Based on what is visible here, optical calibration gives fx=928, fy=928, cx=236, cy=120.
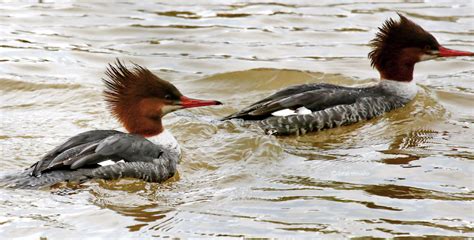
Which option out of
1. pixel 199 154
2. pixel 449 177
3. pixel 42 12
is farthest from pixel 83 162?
pixel 42 12

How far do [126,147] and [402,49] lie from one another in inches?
154

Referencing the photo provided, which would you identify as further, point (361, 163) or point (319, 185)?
point (361, 163)

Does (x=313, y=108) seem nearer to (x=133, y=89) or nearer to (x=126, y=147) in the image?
(x=133, y=89)

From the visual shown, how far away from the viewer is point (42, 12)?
1464 cm

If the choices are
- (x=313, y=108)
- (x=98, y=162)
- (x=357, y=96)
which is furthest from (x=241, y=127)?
(x=98, y=162)

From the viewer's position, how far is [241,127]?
9.73 m

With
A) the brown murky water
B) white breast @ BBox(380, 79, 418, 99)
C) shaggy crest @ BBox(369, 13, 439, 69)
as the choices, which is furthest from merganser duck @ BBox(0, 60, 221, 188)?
white breast @ BBox(380, 79, 418, 99)

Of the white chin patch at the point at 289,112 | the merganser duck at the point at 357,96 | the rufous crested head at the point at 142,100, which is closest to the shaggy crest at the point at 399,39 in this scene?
the merganser duck at the point at 357,96

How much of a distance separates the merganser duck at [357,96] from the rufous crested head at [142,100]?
4.97 feet

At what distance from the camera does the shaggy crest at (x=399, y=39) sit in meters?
10.4

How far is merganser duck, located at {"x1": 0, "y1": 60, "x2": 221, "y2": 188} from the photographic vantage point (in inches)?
298

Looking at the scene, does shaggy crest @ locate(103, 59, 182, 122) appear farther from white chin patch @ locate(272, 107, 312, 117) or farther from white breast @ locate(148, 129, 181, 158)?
white chin patch @ locate(272, 107, 312, 117)

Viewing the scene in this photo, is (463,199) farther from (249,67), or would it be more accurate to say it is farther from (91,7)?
(91,7)

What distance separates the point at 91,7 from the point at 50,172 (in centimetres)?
794
